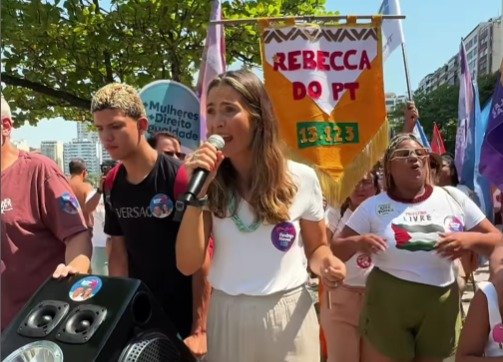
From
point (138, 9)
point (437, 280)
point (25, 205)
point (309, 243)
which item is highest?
point (138, 9)

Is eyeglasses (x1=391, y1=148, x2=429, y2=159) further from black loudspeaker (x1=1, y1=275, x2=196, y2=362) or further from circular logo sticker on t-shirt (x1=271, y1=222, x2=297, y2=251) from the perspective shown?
black loudspeaker (x1=1, y1=275, x2=196, y2=362)

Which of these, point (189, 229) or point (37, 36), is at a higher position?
point (37, 36)

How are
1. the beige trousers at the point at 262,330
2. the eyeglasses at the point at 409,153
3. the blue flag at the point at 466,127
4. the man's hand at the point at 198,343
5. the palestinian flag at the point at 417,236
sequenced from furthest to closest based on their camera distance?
1. the blue flag at the point at 466,127
2. the eyeglasses at the point at 409,153
3. the palestinian flag at the point at 417,236
4. the man's hand at the point at 198,343
5. the beige trousers at the point at 262,330

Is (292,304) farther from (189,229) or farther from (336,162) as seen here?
(336,162)

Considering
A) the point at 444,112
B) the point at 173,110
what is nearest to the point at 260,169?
the point at 173,110

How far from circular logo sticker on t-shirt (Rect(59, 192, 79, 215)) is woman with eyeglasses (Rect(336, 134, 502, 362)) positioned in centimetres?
133

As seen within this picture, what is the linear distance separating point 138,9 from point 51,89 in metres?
2.04

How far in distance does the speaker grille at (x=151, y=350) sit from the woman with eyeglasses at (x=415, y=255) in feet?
4.85

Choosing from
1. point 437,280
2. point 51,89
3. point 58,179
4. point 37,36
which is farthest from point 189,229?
point 51,89

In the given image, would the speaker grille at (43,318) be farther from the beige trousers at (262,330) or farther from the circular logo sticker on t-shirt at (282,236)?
the circular logo sticker on t-shirt at (282,236)

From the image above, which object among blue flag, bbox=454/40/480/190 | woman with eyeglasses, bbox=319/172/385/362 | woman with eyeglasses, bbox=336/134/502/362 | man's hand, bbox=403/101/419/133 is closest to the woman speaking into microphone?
woman with eyeglasses, bbox=336/134/502/362

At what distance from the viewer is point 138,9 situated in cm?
778

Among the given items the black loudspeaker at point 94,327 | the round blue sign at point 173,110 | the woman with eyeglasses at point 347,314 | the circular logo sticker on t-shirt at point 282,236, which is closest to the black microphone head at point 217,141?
the circular logo sticker on t-shirt at point 282,236

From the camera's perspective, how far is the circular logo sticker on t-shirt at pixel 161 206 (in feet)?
7.55
